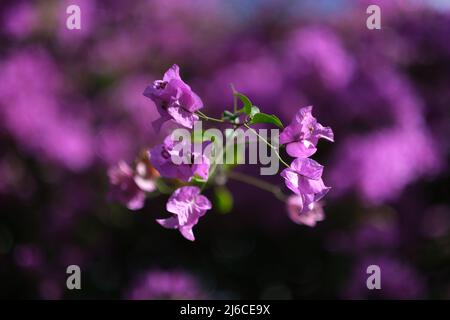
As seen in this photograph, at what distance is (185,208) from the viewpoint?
38cm

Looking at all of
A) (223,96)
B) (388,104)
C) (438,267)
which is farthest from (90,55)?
(438,267)

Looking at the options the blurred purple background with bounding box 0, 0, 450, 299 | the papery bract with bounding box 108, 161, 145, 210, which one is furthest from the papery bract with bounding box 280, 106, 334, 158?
the blurred purple background with bounding box 0, 0, 450, 299

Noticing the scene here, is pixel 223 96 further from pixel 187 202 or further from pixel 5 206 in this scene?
pixel 187 202

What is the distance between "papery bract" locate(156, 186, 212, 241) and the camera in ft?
1.24

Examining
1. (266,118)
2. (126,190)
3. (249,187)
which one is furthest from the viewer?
(249,187)

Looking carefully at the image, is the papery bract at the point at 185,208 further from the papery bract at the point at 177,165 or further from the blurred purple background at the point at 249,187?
the blurred purple background at the point at 249,187

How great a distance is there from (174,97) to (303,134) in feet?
0.29

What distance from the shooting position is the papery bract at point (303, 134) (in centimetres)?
37

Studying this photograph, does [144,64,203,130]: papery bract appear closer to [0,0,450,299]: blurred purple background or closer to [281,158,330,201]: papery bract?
[281,158,330,201]: papery bract

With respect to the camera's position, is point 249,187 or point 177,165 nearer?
point 177,165

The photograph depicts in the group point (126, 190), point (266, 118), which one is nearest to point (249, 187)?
point (126, 190)

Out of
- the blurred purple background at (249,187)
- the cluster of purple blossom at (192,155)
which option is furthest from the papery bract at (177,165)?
the blurred purple background at (249,187)

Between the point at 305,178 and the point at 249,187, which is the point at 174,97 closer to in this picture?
the point at 305,178

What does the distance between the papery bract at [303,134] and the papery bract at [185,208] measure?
2.7 inches
